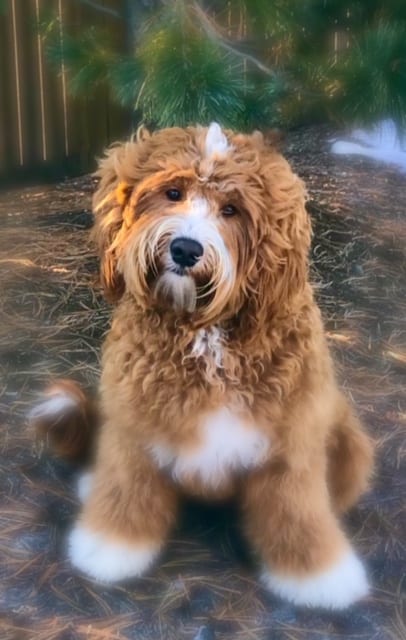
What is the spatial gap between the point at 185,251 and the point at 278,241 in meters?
0.14

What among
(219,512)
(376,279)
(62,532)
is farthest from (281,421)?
(376,279)

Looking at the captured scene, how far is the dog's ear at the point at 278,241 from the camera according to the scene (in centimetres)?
120

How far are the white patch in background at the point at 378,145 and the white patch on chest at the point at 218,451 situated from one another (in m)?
0.52

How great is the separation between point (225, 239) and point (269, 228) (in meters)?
0.07

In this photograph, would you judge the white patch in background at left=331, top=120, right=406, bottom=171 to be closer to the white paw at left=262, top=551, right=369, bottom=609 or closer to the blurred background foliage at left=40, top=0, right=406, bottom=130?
the blurred background foliage at left=40, top=0, right=406, bottom=130

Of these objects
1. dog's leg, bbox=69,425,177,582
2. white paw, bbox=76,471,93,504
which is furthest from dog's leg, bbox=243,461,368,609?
white paw, bbox=76,471,93,504

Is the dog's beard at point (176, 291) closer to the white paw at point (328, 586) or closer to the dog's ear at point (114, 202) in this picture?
the dog's ear at point (114, 202)

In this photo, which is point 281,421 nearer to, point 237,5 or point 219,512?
point 219,512

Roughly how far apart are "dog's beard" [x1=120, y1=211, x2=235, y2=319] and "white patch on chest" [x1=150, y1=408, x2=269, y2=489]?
0.62 ft

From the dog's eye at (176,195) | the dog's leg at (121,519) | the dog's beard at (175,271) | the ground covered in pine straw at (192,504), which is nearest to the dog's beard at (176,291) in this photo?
the dog's beard at (175,271)

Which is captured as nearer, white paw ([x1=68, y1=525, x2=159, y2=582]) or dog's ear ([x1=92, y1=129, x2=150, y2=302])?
dog's ear ([x1=92, y1=129, x2=150, y2=302])

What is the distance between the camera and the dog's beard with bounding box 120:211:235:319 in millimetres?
1146

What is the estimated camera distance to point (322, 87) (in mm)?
1435

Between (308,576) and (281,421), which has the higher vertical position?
(281,421)
